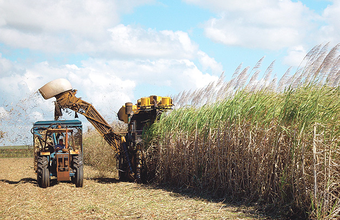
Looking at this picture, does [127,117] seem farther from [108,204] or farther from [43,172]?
[108,204]

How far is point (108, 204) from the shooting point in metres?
8.42

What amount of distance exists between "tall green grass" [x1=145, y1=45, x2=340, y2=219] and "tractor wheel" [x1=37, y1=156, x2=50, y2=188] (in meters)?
3.83

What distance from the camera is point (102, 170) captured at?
15.4 meters

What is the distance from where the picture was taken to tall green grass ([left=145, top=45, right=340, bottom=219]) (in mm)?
5863

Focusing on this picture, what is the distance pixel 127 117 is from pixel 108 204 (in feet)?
14.7

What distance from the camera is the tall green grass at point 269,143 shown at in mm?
5863

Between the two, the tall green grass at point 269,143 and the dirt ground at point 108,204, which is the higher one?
the tall green grass at point 269,143

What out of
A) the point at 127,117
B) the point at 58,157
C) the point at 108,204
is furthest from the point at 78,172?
the point at 108,204

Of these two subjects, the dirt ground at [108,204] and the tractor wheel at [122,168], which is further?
the tractor wheel at [122,168]

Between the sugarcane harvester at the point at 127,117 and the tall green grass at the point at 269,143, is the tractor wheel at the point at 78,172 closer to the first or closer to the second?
the sugarcane harvester at the point at 127,117

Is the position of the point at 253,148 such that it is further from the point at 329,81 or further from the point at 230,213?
the point at 329,81

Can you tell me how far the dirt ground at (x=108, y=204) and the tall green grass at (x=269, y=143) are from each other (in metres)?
0.65

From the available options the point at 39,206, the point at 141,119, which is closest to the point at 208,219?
the point at 39,206

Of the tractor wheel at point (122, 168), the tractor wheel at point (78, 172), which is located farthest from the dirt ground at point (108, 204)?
the tractor wheel at point (122, 168)
